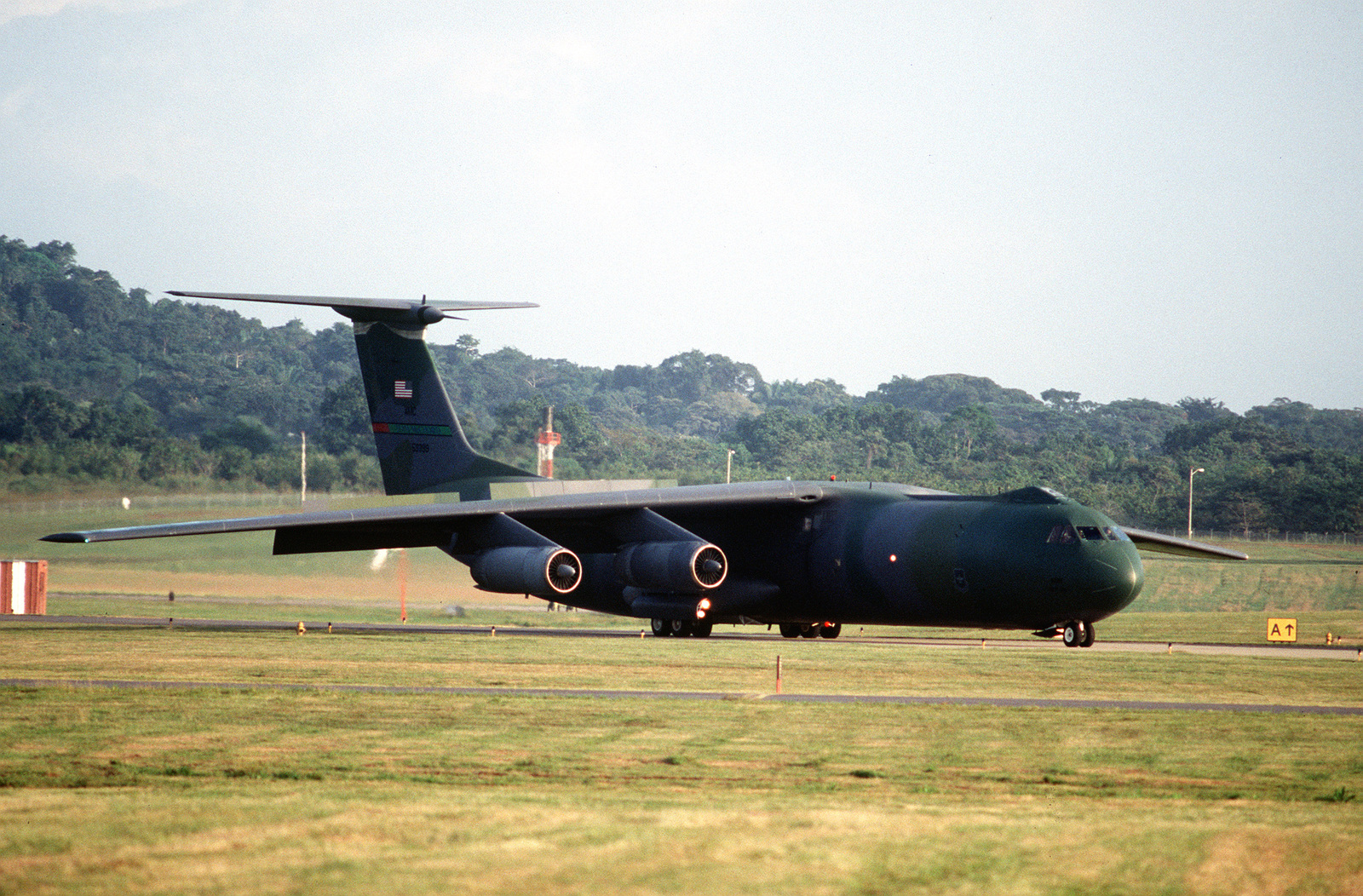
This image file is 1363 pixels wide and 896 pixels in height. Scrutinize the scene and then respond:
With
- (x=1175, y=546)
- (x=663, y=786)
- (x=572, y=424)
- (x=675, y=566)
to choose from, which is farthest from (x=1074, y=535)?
(x=572, y=424)

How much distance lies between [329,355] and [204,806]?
14400 centimetres

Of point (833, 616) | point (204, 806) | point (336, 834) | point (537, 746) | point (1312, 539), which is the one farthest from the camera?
point (1312, 539)

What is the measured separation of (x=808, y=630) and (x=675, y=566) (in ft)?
19.2

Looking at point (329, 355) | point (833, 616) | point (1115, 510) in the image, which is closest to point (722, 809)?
point (833, 616)

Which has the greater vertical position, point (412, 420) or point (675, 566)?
point (412, 420)

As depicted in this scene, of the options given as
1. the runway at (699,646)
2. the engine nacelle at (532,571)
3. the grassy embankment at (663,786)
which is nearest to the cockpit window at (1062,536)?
the grassy embankment at (663,786)

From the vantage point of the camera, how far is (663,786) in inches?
502

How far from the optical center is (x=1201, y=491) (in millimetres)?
96500

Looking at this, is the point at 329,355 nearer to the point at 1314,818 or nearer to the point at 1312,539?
the point at 1312,539

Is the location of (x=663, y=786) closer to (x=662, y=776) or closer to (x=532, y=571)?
(x=662, y=776)

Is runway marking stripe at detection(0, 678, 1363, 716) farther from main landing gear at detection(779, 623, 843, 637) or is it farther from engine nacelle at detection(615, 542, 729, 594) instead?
main landing gear at detection(779, 623, 843, 637)

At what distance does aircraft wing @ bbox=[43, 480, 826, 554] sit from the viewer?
3077 cm

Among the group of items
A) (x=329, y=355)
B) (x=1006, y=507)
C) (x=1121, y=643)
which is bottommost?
(x=1121, y=643)

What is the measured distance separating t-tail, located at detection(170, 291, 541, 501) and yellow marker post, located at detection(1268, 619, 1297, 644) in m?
19.5
